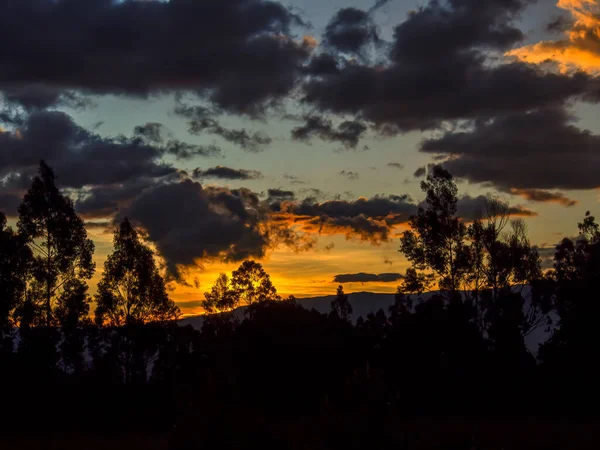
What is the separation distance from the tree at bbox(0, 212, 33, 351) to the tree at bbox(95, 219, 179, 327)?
23.4 ft

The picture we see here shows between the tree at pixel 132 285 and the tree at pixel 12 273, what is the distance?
7.13 m

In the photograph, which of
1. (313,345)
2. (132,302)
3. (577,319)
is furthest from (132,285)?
(577,319)

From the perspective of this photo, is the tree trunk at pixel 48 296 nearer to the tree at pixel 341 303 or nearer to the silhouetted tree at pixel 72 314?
the silhouetted tree at pixel 72 314

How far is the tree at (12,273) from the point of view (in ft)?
163

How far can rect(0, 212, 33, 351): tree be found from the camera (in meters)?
49.6

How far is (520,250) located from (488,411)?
1337cm

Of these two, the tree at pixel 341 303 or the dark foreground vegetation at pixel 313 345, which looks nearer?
the dark foreground vegetation at pixel 313 345

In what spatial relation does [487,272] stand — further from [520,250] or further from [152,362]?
[152,362]

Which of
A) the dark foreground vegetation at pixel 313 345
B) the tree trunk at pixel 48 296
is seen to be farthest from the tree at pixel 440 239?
the tree trunk at pixel 48 296

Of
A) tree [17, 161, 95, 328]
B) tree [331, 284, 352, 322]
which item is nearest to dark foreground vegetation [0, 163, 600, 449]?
tree [17, 161, 95, 328]

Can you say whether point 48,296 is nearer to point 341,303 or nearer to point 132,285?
point 132,285

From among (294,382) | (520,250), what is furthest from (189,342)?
(520,250)

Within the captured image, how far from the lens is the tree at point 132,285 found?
56.8 meters

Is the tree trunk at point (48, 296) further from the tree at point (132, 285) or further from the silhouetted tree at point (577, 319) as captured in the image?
the silhouetted tree at point (577, 319)
